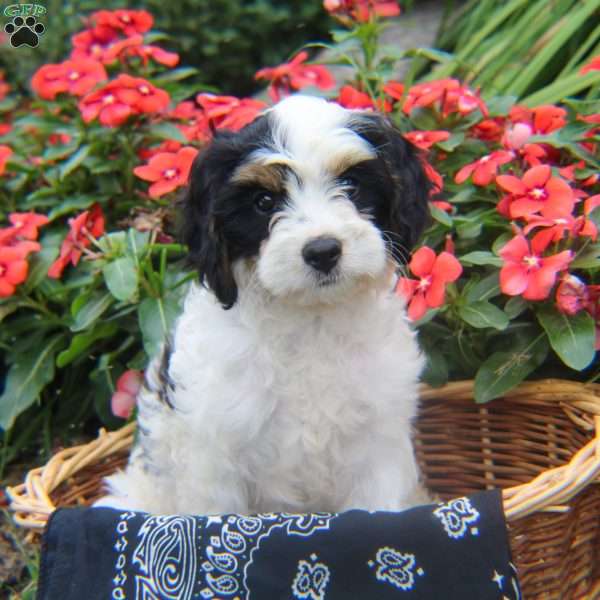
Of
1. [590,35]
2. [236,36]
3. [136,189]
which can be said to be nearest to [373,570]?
[136,189]

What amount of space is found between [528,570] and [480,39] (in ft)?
11.9

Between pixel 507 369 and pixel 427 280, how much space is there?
49cm

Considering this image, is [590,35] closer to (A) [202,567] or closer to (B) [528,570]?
(B) [528,570]

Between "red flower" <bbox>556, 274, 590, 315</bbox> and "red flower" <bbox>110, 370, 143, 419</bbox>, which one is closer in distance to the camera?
"red flower" <bbox>556, 274, 590, 315</bbox>

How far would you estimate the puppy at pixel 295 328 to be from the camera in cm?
254

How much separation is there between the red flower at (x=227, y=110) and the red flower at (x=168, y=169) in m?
0.21

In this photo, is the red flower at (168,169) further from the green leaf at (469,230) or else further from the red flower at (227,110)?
the green leaf at (469,230)

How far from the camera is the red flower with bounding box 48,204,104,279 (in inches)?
151

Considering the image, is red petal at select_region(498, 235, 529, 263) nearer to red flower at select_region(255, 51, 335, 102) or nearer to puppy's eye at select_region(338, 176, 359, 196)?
puppy's eye at select_region(338, 176, 359, 196)

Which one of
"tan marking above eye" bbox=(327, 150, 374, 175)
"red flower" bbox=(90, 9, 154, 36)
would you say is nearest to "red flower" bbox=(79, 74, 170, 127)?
"red flower" bbox=(90, 9, 154, 36)

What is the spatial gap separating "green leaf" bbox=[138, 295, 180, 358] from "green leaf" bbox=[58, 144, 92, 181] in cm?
98

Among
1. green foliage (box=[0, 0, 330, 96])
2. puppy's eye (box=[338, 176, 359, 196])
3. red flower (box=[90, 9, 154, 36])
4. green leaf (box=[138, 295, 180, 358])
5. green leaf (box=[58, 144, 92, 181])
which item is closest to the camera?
puppy's eye (box=[338, 176, 359, 196])

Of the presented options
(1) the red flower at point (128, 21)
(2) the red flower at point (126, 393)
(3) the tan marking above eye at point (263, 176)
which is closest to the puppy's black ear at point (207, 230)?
(3) the tan marking above eye at point (263, 176)

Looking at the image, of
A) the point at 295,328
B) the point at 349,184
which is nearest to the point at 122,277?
the point at 295,328
